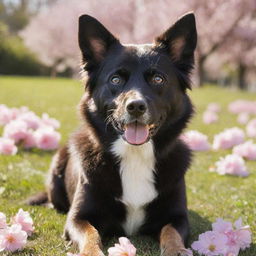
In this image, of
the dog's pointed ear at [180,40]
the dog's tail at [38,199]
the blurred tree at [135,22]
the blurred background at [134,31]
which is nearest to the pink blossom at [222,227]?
the dog's pointed ear at [180,40]

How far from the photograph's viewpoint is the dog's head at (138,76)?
12.5 feet

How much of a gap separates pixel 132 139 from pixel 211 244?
109 centimetres

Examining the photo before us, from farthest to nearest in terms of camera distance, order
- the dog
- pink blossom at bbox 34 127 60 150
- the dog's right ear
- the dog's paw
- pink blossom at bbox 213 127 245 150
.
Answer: pink blossom at bbox 213 127 245 150
pink blossom at bbox 34 127 60 150
the dog's right ear
the dog
the dog's paw

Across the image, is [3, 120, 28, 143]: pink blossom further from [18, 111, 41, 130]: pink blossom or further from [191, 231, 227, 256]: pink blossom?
[191, 231, 227, 256]: pink blossom

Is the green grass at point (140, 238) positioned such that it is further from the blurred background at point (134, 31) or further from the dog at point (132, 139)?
the blurred background at point (134, 31)

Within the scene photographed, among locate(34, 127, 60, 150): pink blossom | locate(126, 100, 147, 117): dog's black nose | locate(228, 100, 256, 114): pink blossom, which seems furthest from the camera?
locate(228, 100, 256, 114): pink blossom

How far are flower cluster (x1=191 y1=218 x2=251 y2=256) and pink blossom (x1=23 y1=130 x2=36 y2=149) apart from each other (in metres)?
4.42

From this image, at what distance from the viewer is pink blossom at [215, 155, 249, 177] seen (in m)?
6.26

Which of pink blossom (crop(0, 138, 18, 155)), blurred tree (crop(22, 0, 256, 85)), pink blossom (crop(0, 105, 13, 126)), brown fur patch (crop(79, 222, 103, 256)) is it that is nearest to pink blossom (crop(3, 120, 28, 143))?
pink blossom (crop(0, 105, 13, 126))

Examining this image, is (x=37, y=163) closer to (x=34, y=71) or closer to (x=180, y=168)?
(x=180, y=168)

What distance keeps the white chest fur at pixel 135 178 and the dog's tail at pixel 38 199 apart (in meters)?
1.41

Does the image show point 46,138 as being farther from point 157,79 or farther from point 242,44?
point 242,44

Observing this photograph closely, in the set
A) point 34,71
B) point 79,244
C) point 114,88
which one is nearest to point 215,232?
point 79,244

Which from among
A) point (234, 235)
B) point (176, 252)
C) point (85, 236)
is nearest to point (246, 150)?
point (234, 235)
